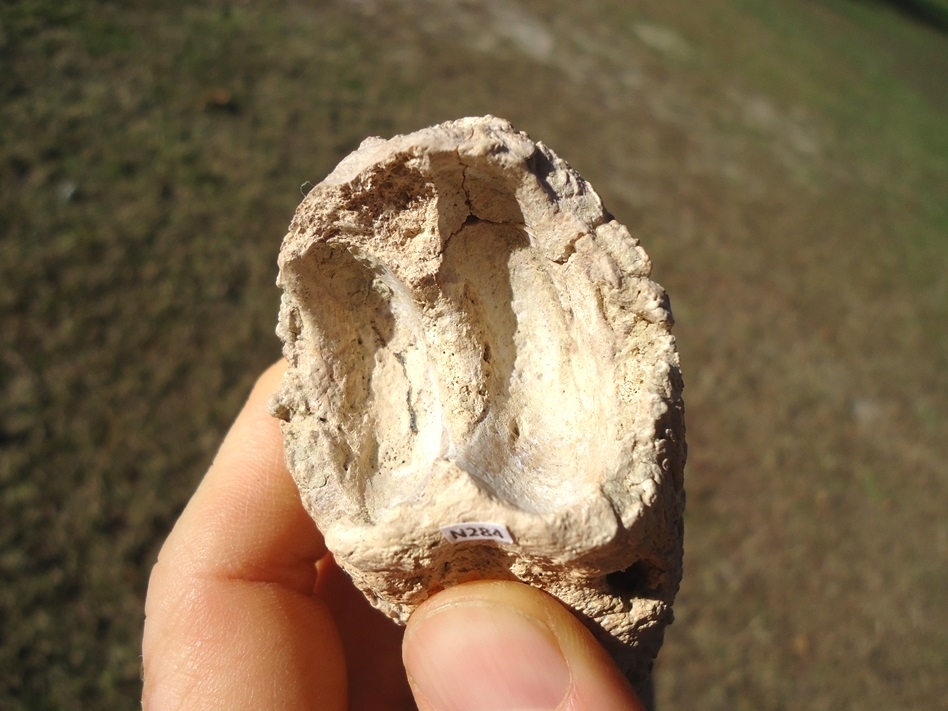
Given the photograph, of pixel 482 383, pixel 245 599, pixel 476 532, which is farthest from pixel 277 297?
pixel 476 532

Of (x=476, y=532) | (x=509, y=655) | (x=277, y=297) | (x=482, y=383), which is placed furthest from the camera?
(x=277, y=297)

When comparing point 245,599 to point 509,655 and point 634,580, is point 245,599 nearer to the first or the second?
point 509,655

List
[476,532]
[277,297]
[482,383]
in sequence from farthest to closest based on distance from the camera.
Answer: [277,297] < [482,383] < [476,532]

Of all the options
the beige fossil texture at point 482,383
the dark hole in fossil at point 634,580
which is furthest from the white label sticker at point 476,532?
the dark hole in fossil at point 634,580

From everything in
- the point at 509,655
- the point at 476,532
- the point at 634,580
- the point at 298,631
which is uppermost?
the point at 476,532

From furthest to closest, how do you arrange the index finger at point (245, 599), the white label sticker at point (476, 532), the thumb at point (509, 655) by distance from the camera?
the index finger at point (245, 599) < the thumb at point (509, 655) < the white label sticker at point (476, 532)

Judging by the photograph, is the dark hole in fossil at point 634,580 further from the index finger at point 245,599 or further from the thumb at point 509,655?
the index finger at point 245,599

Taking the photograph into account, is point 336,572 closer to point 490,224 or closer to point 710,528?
point 490,224
